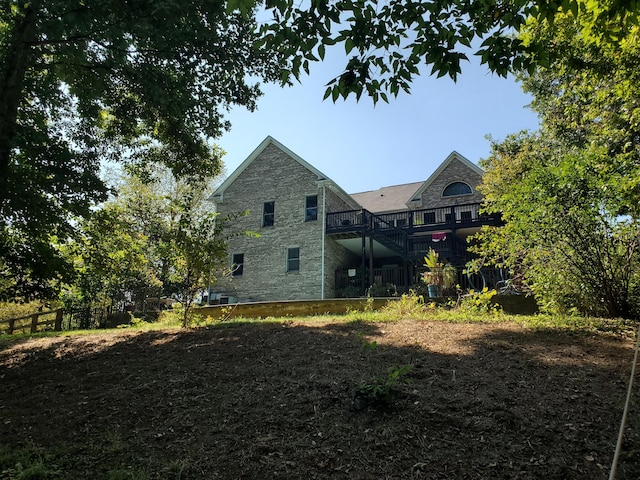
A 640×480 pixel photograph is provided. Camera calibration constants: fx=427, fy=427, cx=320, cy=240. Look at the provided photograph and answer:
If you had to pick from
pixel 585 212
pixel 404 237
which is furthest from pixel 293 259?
pixel 585 212

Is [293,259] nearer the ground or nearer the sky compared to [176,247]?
nearer the sky

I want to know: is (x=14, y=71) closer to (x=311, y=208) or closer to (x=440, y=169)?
(x=311, y=208)

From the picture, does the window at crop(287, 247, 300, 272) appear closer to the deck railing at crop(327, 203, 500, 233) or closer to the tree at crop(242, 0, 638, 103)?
the deck railing at crop(327, 203, 500, 233)

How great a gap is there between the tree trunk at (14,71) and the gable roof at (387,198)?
18645 mm

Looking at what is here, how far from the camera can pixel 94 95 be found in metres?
9.48

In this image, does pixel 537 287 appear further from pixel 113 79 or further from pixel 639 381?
pixel 113 79

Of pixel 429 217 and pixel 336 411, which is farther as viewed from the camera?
pixel 429 217

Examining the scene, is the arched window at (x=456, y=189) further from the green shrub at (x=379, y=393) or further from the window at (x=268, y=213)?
the green shrub at (x=379, y=393)

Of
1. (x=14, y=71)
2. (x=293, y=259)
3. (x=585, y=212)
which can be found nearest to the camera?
(x=585, y=212)

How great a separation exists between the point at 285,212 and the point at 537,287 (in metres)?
15.7

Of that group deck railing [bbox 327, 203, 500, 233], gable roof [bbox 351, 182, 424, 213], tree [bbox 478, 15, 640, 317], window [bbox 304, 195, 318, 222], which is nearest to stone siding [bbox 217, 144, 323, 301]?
window [bbox 304, 195, 318, 222]

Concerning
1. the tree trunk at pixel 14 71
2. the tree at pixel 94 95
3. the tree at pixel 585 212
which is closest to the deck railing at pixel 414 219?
the tree at pixel 94 95

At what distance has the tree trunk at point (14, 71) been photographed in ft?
22.9

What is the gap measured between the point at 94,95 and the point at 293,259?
1282 cm
